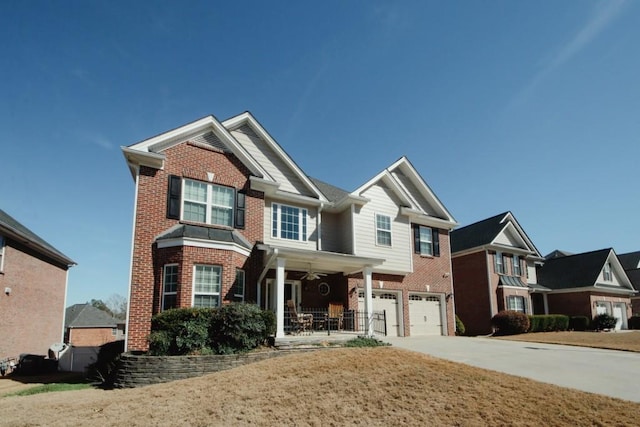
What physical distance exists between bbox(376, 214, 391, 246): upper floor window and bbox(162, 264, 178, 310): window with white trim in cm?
1014

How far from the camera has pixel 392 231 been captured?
21266mm

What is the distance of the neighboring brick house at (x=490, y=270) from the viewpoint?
1067 inches

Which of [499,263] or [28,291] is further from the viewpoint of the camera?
[499,263]

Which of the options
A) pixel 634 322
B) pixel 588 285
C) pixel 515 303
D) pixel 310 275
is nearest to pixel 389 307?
pixel 310 275

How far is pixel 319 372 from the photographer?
10031mm

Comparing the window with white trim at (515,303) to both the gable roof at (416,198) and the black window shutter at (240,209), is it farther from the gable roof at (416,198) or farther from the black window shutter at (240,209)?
the black window shutter at (240,209)

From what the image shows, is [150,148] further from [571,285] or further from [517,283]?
[571,285]

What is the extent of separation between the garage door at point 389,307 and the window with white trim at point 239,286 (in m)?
7.48

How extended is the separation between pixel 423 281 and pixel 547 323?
1162 centimetres

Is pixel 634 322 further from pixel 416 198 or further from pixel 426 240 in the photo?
pixel 416 198

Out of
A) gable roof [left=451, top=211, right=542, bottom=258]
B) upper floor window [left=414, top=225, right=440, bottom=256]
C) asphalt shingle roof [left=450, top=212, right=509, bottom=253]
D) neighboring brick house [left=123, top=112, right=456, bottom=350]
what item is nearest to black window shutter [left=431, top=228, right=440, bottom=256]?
upper floor window [left=414, top=225, right=440, bottom=256]

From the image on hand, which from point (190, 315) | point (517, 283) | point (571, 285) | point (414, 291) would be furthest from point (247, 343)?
point (571, 285)

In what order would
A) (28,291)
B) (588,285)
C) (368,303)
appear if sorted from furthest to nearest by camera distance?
(588,285)
(28,291)
(368,303)

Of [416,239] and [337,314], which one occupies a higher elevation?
[416,239]
